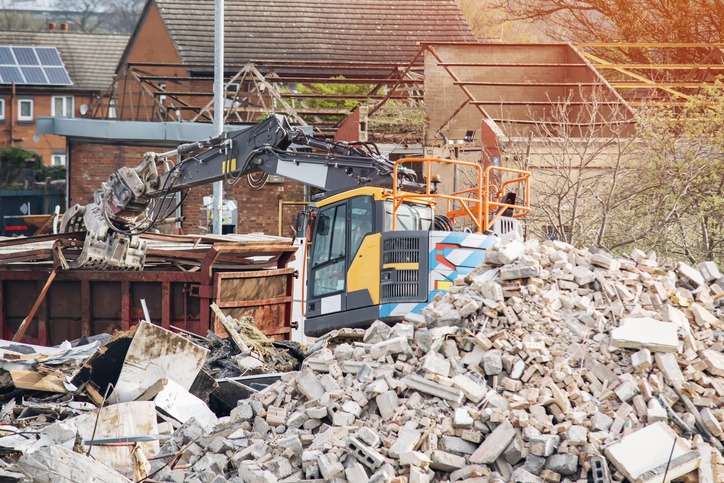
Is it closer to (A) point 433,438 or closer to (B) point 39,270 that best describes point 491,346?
(A) point 433,438

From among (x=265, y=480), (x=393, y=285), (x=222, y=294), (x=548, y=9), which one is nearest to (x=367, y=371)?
(x=265, y=480)

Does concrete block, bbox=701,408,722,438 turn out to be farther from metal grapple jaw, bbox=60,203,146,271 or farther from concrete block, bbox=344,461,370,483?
metal grapple jaw, bbox=60,203,146,271

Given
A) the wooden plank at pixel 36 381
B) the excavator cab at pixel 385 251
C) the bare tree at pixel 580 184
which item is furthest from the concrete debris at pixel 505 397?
the bare tree at pixel 580 184

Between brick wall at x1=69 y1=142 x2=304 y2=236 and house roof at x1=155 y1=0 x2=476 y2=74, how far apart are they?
5.75m

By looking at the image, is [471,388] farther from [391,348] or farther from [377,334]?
[377,334]

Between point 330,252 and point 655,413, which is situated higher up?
point 330,252

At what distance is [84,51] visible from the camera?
200 ft

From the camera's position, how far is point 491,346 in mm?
9125

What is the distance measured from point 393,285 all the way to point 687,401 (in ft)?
12.8

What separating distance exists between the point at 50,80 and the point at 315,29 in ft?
80.6

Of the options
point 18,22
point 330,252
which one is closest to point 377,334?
point 330,252

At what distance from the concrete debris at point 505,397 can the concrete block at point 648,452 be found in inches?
0.4

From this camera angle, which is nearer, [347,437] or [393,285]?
[347,437]

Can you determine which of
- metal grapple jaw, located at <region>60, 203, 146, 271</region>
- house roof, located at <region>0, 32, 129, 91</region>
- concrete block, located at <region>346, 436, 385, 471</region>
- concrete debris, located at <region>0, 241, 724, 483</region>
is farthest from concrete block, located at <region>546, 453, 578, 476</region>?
house roof, located at <region>0, 32, 129, 91</region>
